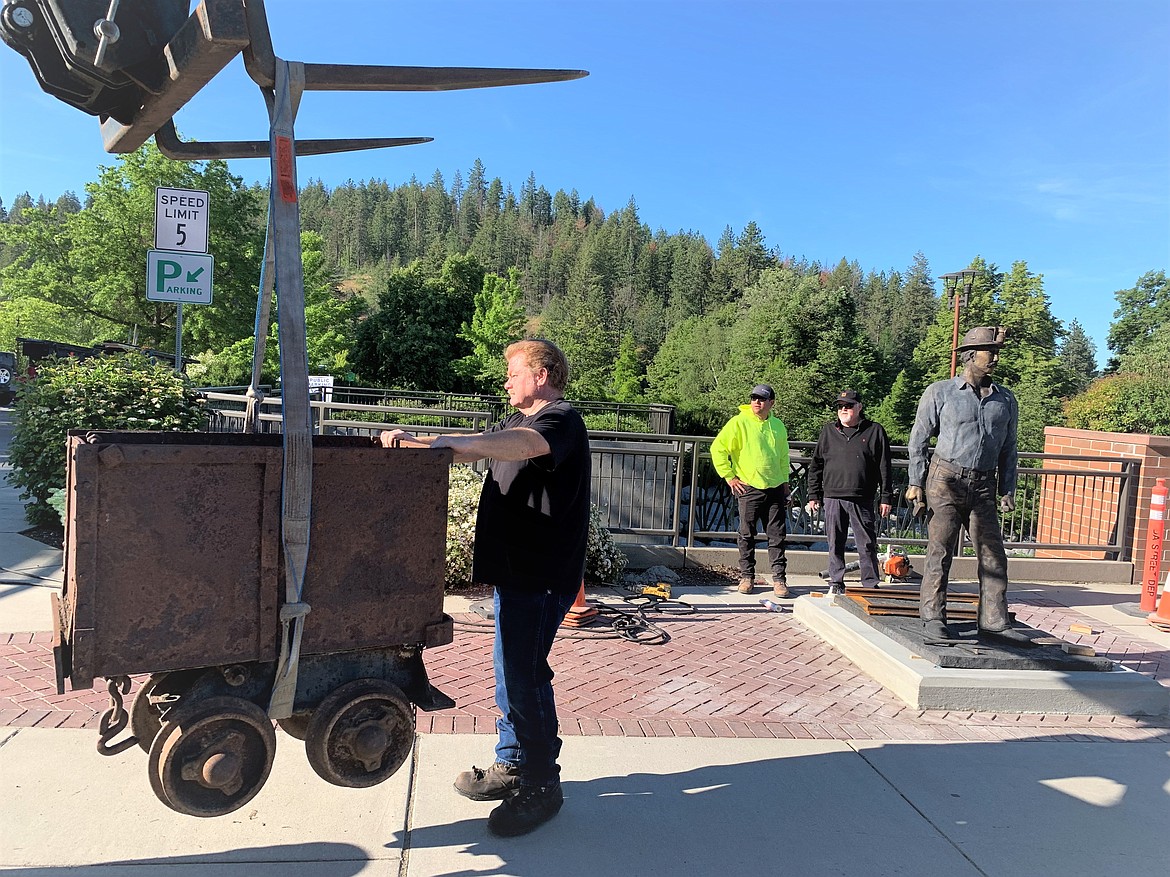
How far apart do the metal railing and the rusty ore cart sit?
4694mm

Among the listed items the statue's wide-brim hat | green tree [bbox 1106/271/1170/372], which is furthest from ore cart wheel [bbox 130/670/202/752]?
green tree [bbox 1106/271/1170/372]

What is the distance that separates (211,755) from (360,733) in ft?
1.47

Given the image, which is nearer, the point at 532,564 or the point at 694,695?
the point at 532,564

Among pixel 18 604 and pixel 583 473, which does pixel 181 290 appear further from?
pixel 583 473

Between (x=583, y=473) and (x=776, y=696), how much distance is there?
2528mm

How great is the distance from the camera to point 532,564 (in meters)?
3.02

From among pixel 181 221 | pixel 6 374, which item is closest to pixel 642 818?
pixel 181 221

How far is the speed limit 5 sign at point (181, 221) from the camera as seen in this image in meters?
7.65

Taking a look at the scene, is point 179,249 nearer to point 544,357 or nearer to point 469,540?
point 469,540

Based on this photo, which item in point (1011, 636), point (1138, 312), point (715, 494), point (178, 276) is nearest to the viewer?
point (1011, 636)

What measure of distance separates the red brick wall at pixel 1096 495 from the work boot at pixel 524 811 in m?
7.97

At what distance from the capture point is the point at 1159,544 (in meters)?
7.37

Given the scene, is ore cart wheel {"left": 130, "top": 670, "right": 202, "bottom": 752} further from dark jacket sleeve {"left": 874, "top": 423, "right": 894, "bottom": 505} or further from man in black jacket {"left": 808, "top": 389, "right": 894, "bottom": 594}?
dark jacket sleeve {"left": 874, "top": 423, "right": 894, "bottom": 505}

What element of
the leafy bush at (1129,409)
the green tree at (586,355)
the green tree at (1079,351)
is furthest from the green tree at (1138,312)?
the green tree at (586,355)
